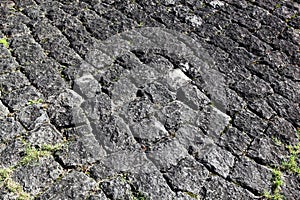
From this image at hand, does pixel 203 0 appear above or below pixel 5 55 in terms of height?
above

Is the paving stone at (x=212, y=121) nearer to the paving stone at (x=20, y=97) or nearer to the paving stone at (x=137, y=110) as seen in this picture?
the paving stone at (x=137, y=110)

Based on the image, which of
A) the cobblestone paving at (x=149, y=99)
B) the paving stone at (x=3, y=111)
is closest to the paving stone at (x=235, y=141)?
the cobblestone paving at (x=149, y=99)

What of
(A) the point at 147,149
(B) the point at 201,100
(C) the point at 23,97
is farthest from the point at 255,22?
(C) the point at 23,97

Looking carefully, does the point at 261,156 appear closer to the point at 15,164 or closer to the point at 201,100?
the point at 201,100

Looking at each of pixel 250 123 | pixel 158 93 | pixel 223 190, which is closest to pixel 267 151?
pixel 250 123

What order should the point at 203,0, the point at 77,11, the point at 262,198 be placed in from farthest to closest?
the point at 203,0, the point at 77,11, the point at 262,198

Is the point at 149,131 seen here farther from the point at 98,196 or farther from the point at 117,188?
the point at 98,196

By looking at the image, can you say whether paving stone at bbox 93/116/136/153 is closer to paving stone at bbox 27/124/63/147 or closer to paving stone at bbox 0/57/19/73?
paving stone at bbox 27/124/63/147
